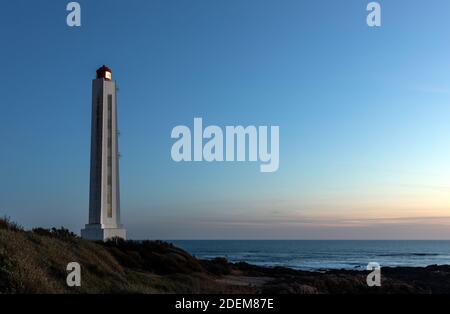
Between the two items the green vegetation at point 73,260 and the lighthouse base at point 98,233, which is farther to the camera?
the lighthouse base at point 98,233

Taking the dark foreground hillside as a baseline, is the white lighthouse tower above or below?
above

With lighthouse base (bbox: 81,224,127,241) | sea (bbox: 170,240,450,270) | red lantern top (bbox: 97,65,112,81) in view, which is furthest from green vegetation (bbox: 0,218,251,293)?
sea (bbox: 170,240,450,270)

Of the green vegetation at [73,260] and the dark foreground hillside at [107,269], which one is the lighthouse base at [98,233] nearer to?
the dark foreground hillside at [107,269]

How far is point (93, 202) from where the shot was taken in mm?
26578

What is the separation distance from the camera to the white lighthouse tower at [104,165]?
26.5 meters

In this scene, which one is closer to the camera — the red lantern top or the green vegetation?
the green vegetation

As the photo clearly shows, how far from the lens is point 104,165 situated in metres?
26.6

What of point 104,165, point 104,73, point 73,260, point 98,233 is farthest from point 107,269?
point 104,73

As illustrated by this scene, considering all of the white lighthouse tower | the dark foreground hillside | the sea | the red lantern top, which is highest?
the red lantern top

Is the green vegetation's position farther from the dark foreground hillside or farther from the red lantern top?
the red lantern top

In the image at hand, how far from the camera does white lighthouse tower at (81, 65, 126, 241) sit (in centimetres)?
2648

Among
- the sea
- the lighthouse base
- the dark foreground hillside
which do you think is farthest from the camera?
the sea

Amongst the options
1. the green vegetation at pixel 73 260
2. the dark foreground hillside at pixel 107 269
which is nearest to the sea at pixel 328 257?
the dark foreground hillside at pixel 107 269
